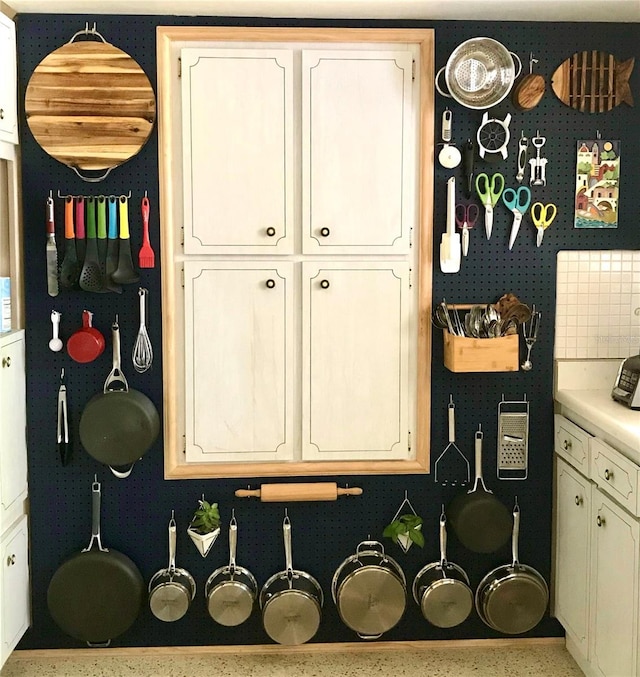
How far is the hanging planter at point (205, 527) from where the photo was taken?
2.97m

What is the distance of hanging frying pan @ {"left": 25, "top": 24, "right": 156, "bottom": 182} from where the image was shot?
112 inches

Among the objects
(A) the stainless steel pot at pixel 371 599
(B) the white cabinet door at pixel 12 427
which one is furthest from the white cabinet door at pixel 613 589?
(B) the white cabinet door at pixel 12 427

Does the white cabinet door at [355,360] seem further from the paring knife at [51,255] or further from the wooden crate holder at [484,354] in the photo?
the paring knife at [51,255]

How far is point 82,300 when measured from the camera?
296 centimetres

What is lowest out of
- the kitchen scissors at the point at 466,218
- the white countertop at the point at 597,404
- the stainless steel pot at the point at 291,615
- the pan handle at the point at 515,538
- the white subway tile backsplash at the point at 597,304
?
the stainless steel pot at the point at 291,615

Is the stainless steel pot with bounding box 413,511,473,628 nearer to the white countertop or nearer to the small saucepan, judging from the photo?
the white countertop

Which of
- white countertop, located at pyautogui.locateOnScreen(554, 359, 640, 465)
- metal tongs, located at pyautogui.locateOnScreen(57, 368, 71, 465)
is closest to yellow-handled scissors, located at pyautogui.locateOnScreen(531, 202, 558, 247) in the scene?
white countertop, located at pyautogui.locateOnScreen(554, 359, 640, 465)

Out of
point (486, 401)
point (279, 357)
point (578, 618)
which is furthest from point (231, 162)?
point (578, 618)

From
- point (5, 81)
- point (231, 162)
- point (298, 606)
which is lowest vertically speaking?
point (298, 606)

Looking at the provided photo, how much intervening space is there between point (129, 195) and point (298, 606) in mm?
1568

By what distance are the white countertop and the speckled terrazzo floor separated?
0.91m

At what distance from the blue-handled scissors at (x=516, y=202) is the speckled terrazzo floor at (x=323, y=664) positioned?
154 centimetres

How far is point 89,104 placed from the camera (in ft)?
9.34

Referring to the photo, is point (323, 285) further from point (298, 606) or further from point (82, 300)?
point (298, 606)
